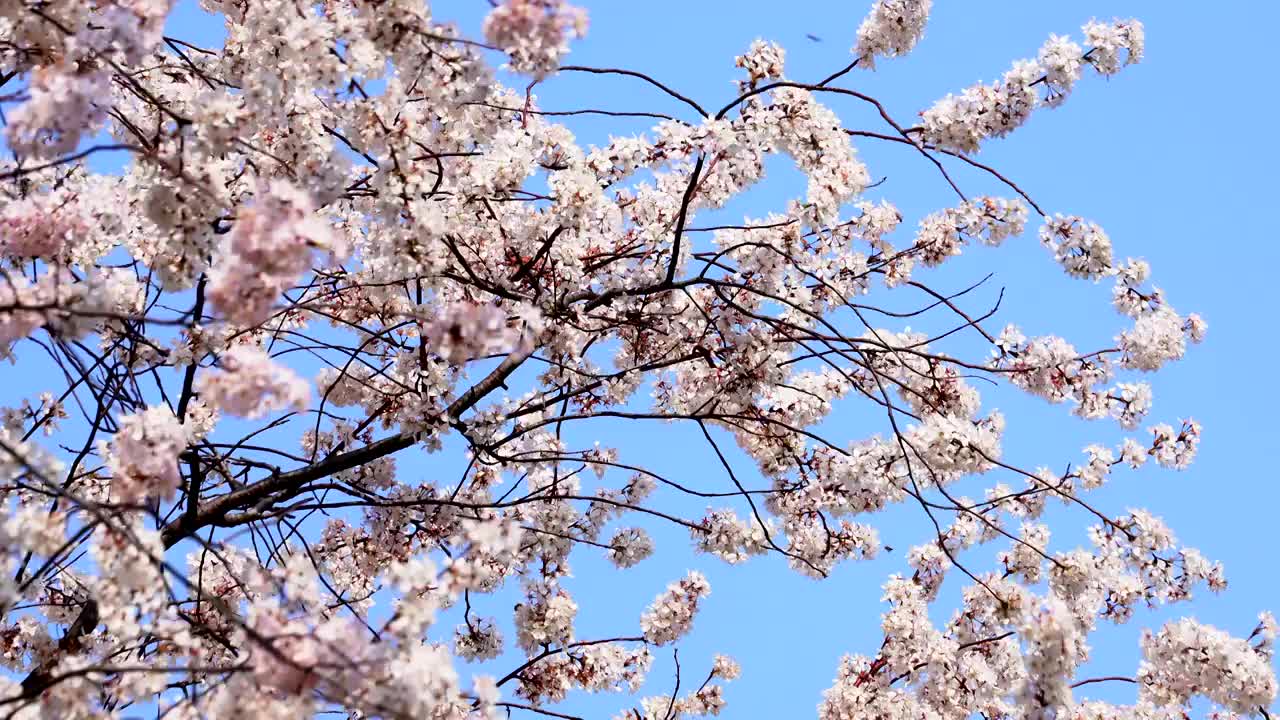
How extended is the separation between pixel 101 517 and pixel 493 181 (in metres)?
2.51

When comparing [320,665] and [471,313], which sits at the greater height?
[471,313]

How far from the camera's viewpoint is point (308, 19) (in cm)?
400

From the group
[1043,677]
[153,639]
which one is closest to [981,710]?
[1043,677]

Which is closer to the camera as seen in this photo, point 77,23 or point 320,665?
point 320,665

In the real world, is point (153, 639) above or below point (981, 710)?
below

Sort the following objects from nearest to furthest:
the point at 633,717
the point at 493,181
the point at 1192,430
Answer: the point at 493,181
the point at 1192,430
the point at 633,717

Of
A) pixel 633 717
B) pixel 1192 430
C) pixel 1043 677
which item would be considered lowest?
pixel 1043 677

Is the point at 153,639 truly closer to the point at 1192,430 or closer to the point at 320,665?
the point at 320,665

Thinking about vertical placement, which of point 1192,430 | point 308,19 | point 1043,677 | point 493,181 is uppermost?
point 1192,430

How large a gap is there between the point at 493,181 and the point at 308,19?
1129mm

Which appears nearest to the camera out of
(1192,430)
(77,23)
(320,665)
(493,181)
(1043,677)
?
(320,665)

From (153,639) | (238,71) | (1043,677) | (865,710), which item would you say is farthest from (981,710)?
(238,71)

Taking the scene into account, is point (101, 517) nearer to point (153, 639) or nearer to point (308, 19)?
point (153, 639)

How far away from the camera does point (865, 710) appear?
23.5ft
